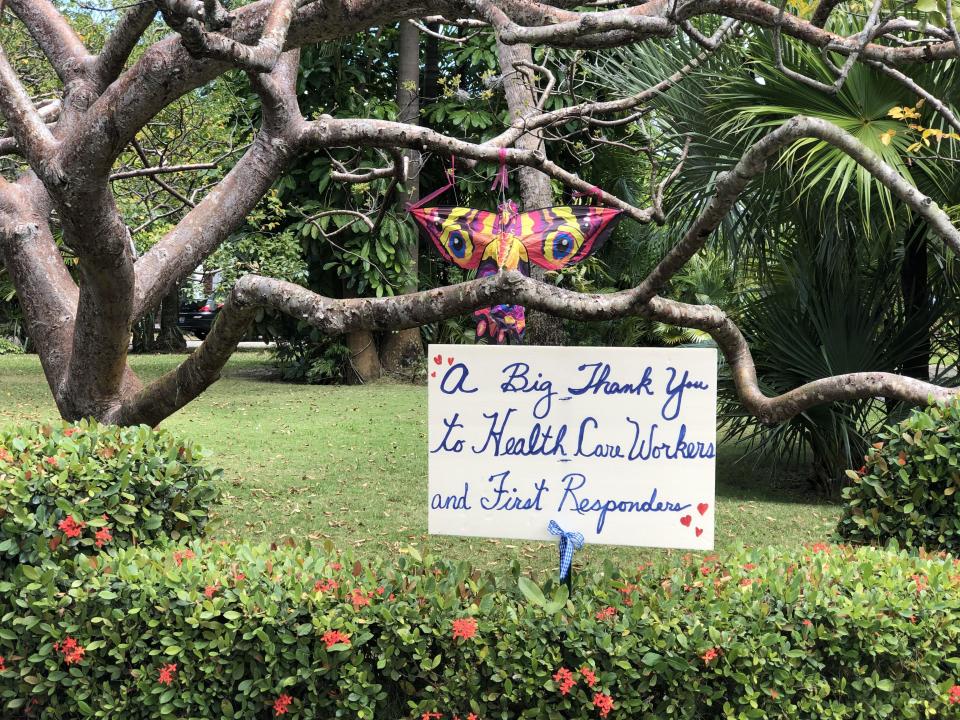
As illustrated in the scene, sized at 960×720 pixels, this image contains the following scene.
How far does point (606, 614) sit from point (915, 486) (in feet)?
5.69

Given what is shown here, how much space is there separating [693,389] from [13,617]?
8.21 ft

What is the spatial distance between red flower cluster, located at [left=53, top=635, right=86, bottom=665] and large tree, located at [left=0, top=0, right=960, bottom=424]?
1.71m

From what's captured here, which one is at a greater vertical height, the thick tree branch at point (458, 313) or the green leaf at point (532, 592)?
the thick tree branch at point (458, 313)

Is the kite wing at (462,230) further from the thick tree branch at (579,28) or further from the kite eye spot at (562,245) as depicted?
the thick tree branch at (579,28)

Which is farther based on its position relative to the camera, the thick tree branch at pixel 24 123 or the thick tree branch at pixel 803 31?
the thick tree branch at pixel 24 123

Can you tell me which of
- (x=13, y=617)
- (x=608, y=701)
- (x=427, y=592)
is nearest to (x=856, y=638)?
(x=608, y=701)

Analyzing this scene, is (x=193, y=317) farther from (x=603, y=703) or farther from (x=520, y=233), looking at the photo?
(x=603, y=703)

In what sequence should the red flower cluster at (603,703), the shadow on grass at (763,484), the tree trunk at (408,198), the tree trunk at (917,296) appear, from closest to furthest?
1. the red flower cluster at (603,703)
2. the tree trunk at (917,296)
3. the shadow on grass at (763,484)
4. the tree trunk at (408,198)

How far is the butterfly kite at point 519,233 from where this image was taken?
4.23 m

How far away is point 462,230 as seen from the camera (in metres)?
4.37

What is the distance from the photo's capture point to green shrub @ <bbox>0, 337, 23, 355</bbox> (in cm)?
1881

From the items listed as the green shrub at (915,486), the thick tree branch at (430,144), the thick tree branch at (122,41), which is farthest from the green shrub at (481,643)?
the thick tree branch at (122,41)

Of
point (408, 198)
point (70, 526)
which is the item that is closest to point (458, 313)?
→ point (70, 526)

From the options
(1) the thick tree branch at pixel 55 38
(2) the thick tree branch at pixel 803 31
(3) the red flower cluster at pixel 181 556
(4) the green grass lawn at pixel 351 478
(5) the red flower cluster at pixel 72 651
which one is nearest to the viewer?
(5) the red flower cluster at pixel 72 651
